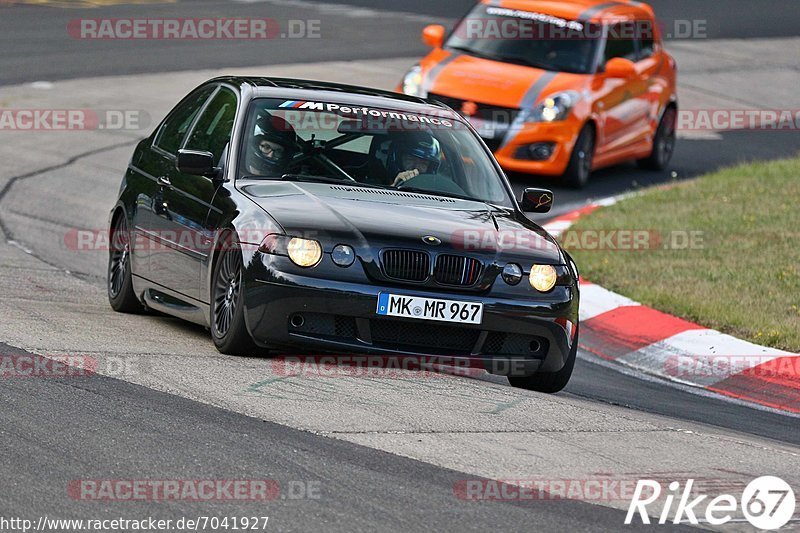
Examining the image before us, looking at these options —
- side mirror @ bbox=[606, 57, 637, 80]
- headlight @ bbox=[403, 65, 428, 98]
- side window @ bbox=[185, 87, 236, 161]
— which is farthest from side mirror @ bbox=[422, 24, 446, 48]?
side window @ bbox=[185, 87, 236, 161]

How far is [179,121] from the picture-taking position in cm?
979

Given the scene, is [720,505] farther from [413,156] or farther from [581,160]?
[581,160]

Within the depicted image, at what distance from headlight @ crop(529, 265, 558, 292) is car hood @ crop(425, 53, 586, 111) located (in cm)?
817

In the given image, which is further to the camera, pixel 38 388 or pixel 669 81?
pixel 669 81

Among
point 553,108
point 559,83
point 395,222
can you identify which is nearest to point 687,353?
point 395,222

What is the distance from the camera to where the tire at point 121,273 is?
31.9ft

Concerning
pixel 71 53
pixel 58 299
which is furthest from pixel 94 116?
pixel 58 299

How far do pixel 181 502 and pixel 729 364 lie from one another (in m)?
5.29

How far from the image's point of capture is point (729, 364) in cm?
990

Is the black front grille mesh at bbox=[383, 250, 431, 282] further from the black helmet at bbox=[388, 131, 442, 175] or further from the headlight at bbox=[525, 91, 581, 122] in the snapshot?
the headlight at bbox=[525, 91, 581, 122]

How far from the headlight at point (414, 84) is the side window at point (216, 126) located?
710 centimetres

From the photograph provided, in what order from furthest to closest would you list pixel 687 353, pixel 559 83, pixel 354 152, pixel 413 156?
pixel 559 83 → pixel 687 353 → pixel 413 156 → pixel 354 152

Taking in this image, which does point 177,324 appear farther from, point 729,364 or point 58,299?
point 729,364

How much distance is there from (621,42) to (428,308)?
1074 centimetres
